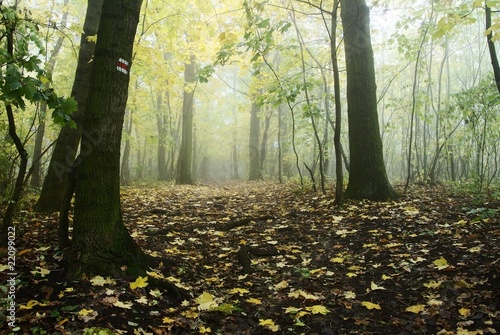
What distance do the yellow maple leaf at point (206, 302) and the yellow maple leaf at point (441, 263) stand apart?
101 inches

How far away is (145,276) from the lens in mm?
3404

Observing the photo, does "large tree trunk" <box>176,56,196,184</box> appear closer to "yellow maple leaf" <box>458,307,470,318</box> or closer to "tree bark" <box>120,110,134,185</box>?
"tree bark" <box>120,110,134,185</box>

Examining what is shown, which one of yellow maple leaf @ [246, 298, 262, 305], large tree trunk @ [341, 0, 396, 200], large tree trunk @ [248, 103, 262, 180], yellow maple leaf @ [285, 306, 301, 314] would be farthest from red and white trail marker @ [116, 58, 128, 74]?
large tree trunk @ [248, 103, 262, 180]

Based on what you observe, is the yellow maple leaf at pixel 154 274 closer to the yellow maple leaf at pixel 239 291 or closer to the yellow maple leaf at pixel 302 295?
the yellow maple leaf at pixel 239 291

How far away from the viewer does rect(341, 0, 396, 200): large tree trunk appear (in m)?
6.94

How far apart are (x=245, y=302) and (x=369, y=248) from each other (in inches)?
83.8

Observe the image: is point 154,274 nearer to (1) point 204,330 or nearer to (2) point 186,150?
(1) point 204,330

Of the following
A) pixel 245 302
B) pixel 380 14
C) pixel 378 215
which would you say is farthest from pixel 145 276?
pixel 380 14

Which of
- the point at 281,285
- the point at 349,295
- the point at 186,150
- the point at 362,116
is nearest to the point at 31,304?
the point at 281,285

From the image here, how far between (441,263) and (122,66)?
4170 millimetres

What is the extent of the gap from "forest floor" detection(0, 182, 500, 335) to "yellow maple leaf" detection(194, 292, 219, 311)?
0.6 inches

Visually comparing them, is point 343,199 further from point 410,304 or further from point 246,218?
point 410,304

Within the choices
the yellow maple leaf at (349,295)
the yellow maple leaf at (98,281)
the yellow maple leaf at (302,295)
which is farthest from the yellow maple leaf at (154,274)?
the yellow maple leaf at (349,295)

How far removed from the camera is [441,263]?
3.83m
